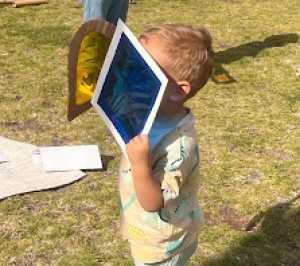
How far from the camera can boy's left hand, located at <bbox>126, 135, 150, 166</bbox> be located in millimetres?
2061

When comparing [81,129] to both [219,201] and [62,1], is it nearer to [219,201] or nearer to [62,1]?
[219,201]

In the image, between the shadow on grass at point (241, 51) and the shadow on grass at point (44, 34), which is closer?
the shadow on grass at point (241, 51)

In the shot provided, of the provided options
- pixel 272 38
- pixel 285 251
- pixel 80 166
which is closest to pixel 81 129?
pixel 80 166

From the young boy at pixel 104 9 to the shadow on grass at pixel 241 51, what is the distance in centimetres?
114

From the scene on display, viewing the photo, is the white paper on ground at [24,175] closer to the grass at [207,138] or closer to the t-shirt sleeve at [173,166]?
the grass at [207,138]

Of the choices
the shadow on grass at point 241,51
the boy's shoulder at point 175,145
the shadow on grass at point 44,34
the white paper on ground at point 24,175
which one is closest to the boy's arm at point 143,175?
the boy's shoulder at point 175,145

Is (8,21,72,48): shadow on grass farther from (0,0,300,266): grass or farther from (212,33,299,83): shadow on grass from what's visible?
(212,33,299,83): shadow on grass

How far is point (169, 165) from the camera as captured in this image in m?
2.20

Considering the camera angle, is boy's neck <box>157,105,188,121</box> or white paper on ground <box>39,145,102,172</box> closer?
boy's neck <box>157,105,188,121</box>

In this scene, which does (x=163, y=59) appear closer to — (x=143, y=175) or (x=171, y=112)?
(x=171, y=112)

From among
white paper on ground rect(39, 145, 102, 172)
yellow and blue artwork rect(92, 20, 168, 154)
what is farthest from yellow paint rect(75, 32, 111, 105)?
white paper on ground rect(39, 145, 102, 172)

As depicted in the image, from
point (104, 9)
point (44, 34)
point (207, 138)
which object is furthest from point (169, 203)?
point (44, 34)

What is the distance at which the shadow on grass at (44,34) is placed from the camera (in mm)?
6793

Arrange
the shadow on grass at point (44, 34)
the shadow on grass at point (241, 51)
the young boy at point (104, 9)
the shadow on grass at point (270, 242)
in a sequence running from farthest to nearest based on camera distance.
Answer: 1. the shadow on grass at point (44, 34)
2. the shadow on grass at point (241, 51)
3. the young boy at point (104, 9)
4. the shadow on grass at point (270, 242)
